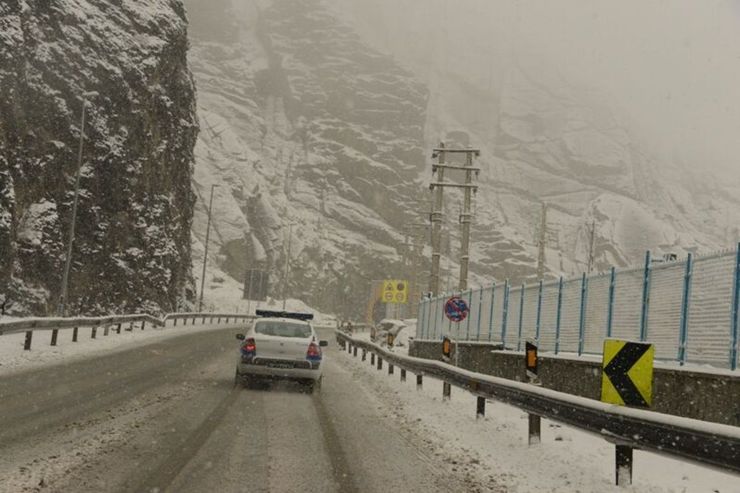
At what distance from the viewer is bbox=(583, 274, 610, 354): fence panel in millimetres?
14961

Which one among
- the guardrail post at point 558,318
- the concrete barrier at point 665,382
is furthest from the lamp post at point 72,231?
the guardrail post at point 558,318

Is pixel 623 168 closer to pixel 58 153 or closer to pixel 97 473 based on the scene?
pixel 58 153

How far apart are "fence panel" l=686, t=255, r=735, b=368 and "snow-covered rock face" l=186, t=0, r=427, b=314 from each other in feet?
306

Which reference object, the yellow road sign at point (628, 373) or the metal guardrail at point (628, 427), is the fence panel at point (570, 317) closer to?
the metal guardrail at point (628, 427)

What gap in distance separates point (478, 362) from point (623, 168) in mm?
173927

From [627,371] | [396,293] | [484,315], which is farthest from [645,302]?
[396,293]

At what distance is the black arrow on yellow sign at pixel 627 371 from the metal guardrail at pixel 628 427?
0.87 feet

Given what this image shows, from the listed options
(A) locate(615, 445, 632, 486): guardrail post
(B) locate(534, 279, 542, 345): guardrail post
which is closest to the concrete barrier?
(B) locate(534, 279, 542, 345): guardrail post

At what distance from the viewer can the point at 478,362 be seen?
870 inches

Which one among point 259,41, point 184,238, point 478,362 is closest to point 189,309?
point 184,238

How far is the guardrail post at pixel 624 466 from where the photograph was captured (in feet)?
23.3

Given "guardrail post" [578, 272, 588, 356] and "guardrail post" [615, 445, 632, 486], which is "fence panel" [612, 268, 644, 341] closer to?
"guardrail post" [578, 272, 588, 356]

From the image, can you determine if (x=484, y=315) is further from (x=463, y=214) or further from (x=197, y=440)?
(x=197, y=440)

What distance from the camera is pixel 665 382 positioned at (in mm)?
10594
